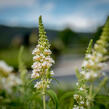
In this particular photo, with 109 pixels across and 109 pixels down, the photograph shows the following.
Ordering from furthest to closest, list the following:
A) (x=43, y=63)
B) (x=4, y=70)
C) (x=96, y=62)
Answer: (x=4, y=70), (x=43, y=63), (x=96, y=62)

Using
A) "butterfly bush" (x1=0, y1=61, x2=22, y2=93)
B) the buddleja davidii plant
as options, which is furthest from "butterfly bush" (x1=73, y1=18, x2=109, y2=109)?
"butterfly bush" (x1=0, y1=61, x2=22, y2=93)

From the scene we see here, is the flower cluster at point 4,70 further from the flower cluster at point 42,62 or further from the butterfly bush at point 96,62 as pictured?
the butterfly bush at point 96,62

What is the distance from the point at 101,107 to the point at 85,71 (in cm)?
96

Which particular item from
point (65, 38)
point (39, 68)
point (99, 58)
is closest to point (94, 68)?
point (99, 58)

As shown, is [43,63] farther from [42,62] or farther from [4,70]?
[4,70]

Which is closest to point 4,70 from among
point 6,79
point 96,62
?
point 6,79

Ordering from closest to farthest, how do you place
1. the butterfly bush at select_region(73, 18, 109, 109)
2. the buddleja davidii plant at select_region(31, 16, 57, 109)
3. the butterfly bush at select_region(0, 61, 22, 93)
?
the butterfly bush at select_region(73, 18, 109, 109)
the buddleja davidii plant at select_region(31, 16, 57, 109)
the butterfly bush at select_region(0, 61, 22, 93)

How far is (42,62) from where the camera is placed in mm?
1398

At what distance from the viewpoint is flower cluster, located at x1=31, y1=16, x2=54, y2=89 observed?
1.38 m

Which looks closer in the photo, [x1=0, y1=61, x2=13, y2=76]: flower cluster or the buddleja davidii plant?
the buddleja davidii plant

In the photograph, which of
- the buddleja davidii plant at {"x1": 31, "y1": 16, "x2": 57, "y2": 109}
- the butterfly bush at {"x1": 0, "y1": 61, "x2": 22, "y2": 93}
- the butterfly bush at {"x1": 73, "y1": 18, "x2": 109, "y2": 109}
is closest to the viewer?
the butterfly bush at {"x1": 73, "y1": 18, "x2": 109, "y2": 109}

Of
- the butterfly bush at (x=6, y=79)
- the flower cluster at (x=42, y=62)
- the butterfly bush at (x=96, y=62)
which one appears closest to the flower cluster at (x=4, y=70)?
the butterfly bush at (x=6, y=79)

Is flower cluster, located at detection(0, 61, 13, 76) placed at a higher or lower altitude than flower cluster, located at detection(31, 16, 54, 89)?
higher

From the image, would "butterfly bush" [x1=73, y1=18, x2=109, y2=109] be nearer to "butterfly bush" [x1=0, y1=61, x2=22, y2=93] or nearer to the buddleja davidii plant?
the buddleja davidii plant
